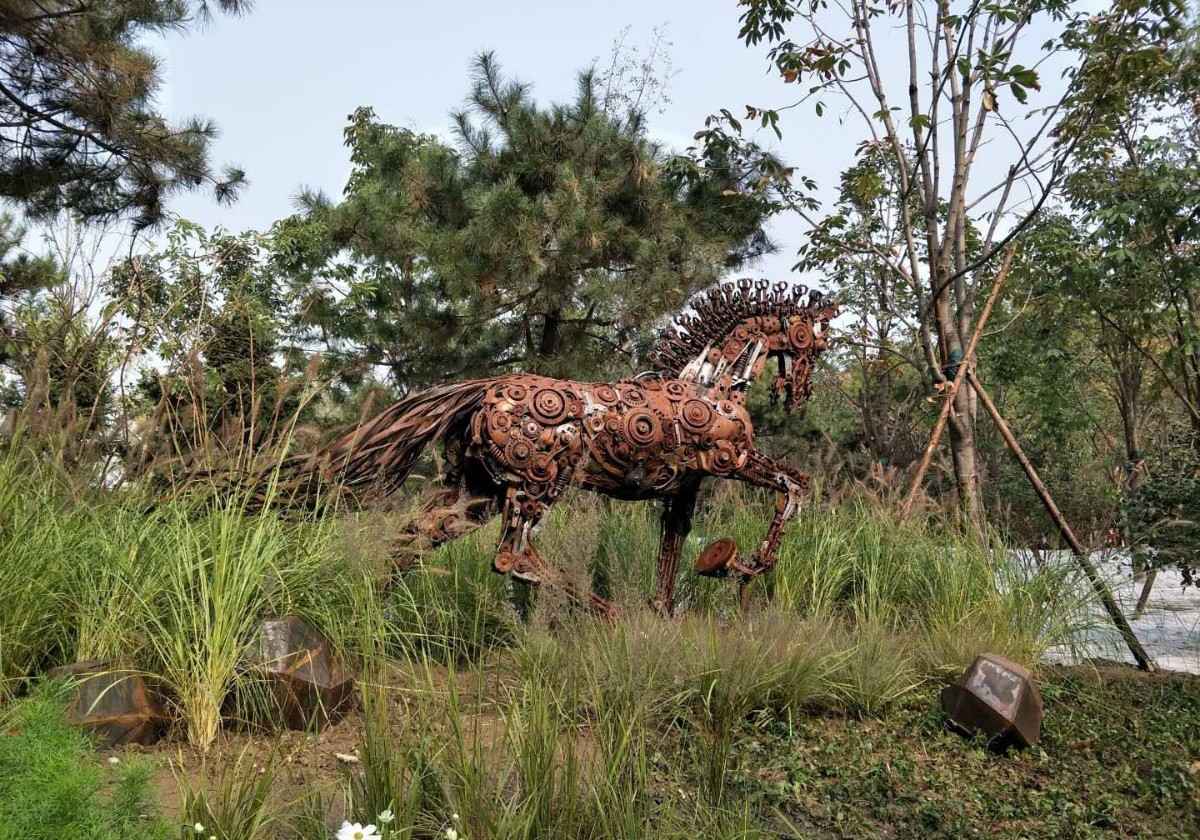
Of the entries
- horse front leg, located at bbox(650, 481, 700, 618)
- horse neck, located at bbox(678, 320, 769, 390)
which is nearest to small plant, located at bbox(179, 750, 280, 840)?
horse front leg, located at bbox(650, 481, 700, 618)

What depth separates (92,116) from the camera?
772 cm

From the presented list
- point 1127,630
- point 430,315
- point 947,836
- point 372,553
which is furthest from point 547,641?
point 430,315

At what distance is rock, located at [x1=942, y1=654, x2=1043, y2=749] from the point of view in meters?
3.66

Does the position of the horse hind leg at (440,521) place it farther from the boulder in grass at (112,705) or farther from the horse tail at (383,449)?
the boulder in grass at (112,705)

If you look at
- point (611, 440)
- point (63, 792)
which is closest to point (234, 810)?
point (63, 792)

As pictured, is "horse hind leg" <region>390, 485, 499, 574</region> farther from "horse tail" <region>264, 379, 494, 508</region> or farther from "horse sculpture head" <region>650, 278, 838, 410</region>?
"horse sculpture head" <region>650, 278, 838, 410</region>

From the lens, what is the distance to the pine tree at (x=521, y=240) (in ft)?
29.8

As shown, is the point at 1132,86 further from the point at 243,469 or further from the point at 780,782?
the point at 243,469

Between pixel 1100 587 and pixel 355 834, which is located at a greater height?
pixel 1100 587

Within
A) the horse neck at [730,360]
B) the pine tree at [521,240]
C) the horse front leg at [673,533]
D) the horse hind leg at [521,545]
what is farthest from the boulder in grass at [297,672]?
the pine tree at [521,240]

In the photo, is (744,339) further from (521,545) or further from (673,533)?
(521,545)

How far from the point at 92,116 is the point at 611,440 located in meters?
6.20

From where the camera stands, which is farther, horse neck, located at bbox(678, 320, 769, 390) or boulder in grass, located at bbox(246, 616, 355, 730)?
horse neck, located at bbox(678, 320, 769, 390)

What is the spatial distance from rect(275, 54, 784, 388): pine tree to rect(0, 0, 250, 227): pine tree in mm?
1557
